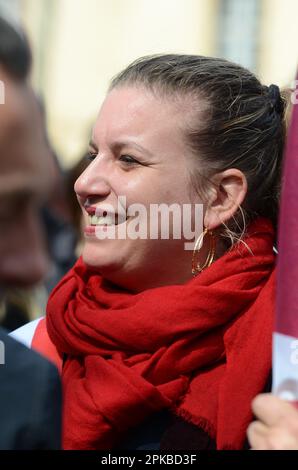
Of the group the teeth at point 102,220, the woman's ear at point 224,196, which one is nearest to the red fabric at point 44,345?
the teeth at point 102,220

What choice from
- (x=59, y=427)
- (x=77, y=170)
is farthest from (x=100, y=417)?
(x=77, y=170)

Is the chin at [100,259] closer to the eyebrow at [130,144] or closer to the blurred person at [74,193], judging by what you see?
the eyebrow at [130,144]

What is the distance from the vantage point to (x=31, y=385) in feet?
4.76

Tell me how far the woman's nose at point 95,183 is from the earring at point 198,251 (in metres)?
0.27

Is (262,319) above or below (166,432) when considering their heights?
above

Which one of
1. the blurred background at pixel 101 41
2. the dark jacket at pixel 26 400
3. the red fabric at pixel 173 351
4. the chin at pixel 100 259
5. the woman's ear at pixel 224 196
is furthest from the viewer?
the blurred background at pixel 101 41

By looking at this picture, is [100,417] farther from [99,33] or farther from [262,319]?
[99,33]

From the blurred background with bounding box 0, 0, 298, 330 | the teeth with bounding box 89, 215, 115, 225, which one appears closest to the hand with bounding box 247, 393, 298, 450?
the teeth with bounding box 89, 215, 115, 225

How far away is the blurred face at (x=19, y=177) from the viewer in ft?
3.84

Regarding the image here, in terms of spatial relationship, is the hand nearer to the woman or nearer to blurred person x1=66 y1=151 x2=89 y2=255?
the woman

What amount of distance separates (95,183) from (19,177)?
1.01 meters

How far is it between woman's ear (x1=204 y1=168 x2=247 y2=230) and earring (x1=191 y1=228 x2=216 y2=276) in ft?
0.08

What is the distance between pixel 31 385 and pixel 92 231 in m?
0.80

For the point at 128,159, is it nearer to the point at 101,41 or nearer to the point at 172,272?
the point at 172,272
